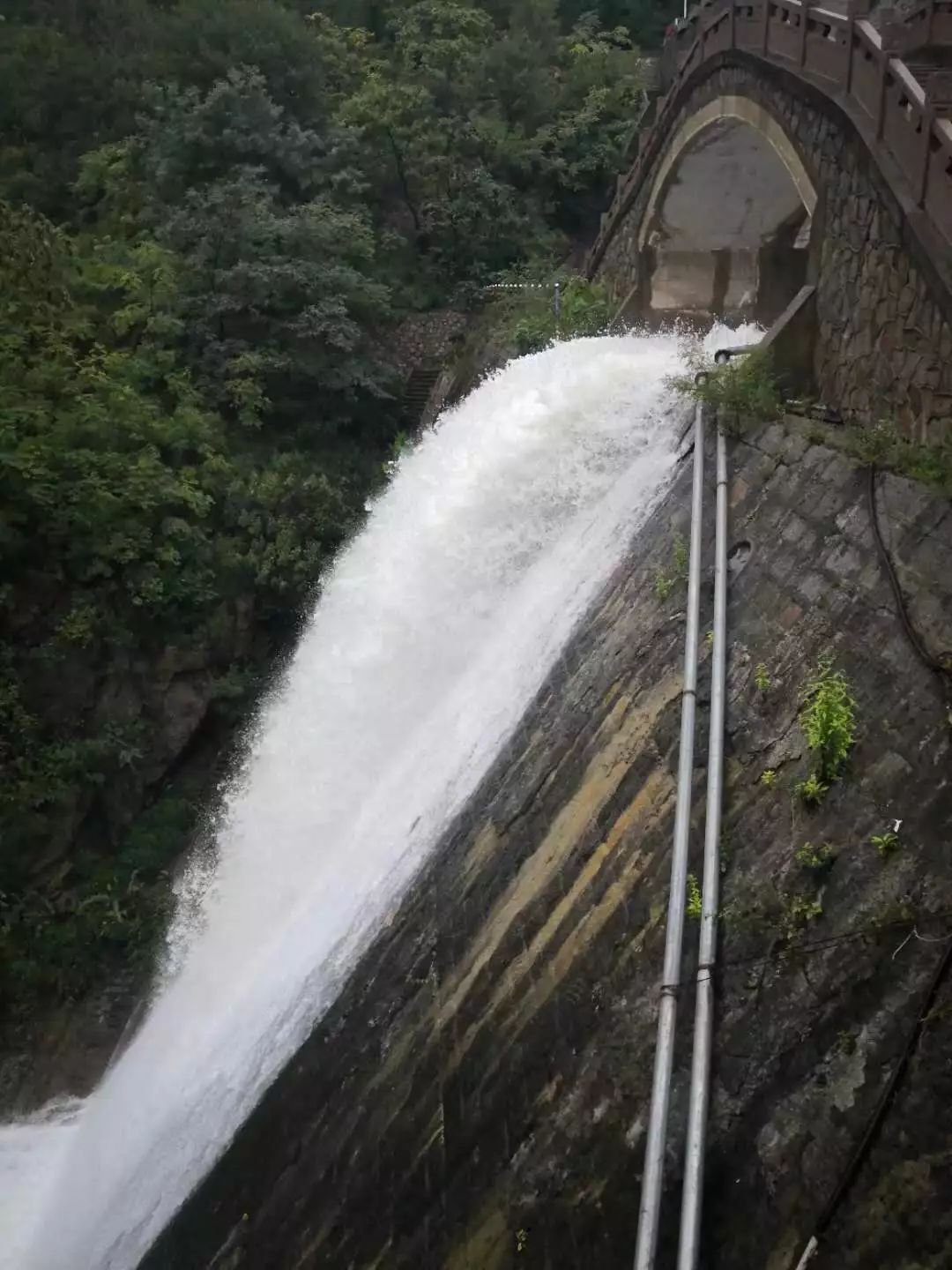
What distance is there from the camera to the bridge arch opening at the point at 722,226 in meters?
10.9

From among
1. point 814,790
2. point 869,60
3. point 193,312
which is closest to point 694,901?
point 814,790

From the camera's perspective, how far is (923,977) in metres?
3.34

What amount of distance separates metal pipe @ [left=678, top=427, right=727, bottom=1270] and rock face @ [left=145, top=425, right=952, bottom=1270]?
0.09 meters

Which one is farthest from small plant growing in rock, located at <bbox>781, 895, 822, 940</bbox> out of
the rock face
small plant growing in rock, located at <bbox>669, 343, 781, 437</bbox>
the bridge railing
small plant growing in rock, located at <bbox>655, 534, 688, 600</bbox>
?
small plant growing in rock, located at <bbox>669, 343, 781, 437</bbox>

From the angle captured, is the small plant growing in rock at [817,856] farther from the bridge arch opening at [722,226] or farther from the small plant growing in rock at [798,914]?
the bridge arch opening at [722,226]

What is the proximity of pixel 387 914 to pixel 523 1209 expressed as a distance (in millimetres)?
2384

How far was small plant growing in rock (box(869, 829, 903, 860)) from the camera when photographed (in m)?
3.73

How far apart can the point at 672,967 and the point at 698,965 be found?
0.10m

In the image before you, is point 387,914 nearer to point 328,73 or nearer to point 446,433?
point 446,433

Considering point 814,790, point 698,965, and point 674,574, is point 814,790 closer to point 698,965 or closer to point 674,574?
point 698,965

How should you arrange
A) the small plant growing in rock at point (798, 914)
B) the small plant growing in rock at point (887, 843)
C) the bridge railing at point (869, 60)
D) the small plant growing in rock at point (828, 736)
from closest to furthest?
the small plant growing in rock at point (887, 843) < the small plant growing in rock at point (798, 914) < the small plant growing in rock at point (828, 736) < the bridge railing at point (869, 60)

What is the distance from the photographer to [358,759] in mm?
8922

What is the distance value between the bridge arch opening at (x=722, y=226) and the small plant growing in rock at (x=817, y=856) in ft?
25.7

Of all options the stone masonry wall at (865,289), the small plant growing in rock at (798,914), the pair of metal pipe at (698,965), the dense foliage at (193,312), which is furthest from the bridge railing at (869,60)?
the dense foliage at (193,312)
